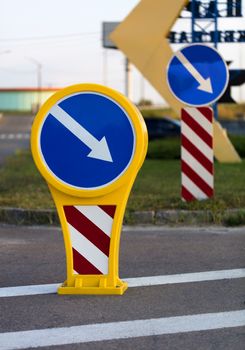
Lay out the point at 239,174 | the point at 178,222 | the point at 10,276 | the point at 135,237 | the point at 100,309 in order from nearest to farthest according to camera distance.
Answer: the point at 100,309 < the point at 10,276 < the point at 135,237 < the point at 178,222 < the point at 239,174

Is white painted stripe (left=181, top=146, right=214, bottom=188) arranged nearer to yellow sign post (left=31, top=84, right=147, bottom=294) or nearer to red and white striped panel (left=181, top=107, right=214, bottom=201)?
red and white striped panel (left=181, top=107, right=214, bottom=201)

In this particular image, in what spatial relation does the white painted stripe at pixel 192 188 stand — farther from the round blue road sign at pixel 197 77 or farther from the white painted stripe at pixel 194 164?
the round blue road sign at pixel 197 77

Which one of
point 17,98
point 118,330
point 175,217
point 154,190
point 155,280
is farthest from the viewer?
point 17,98

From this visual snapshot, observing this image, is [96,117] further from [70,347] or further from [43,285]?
[70,347]

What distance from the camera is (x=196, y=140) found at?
10.3 meters

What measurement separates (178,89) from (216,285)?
4609mm

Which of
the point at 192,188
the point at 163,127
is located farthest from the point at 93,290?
the point at 163,127

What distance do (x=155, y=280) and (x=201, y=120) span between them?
435cm

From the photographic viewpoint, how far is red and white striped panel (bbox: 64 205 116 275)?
5.82 meters

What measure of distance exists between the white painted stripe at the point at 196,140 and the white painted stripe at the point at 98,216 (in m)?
4.62

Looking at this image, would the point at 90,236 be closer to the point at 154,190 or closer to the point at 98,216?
the point at 98,216

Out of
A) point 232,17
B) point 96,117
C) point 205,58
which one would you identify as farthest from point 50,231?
point 232,17

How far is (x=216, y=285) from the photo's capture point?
606 cm

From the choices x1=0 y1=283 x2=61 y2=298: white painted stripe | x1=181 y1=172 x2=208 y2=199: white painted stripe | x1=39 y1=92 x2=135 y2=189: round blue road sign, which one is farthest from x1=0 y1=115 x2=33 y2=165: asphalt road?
x1=39 y1=92 x2=135 y2=189: round blue road sign
